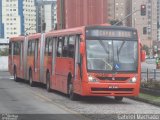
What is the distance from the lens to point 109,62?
19.0 metres

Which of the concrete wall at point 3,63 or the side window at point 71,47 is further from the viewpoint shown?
the concrete wall at point 3,63

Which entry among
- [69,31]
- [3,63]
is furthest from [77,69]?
[3,63]

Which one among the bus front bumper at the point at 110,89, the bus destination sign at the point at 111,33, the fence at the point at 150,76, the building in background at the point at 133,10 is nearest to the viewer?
the bus front bumper at the point at 110,89

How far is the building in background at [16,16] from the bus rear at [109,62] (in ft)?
221

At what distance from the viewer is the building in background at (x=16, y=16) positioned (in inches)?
3492

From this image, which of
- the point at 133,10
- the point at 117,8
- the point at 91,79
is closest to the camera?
the point at 91,79

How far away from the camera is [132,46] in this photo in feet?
63.8

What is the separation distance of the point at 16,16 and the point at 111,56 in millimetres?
76048

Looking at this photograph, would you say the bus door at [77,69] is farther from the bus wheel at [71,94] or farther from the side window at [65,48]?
the side window at [65,48]

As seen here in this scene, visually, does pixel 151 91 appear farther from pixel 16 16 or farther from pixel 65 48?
pixel 16 16

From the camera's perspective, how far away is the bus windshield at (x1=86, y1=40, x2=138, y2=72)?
18922 millimetres

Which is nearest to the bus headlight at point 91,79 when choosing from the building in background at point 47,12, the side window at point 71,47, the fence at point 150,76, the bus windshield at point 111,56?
the bus windshield at point 111,56

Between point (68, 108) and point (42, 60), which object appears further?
point (42, 60)

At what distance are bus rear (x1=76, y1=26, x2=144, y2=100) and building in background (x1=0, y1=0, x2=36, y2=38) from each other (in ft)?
221
